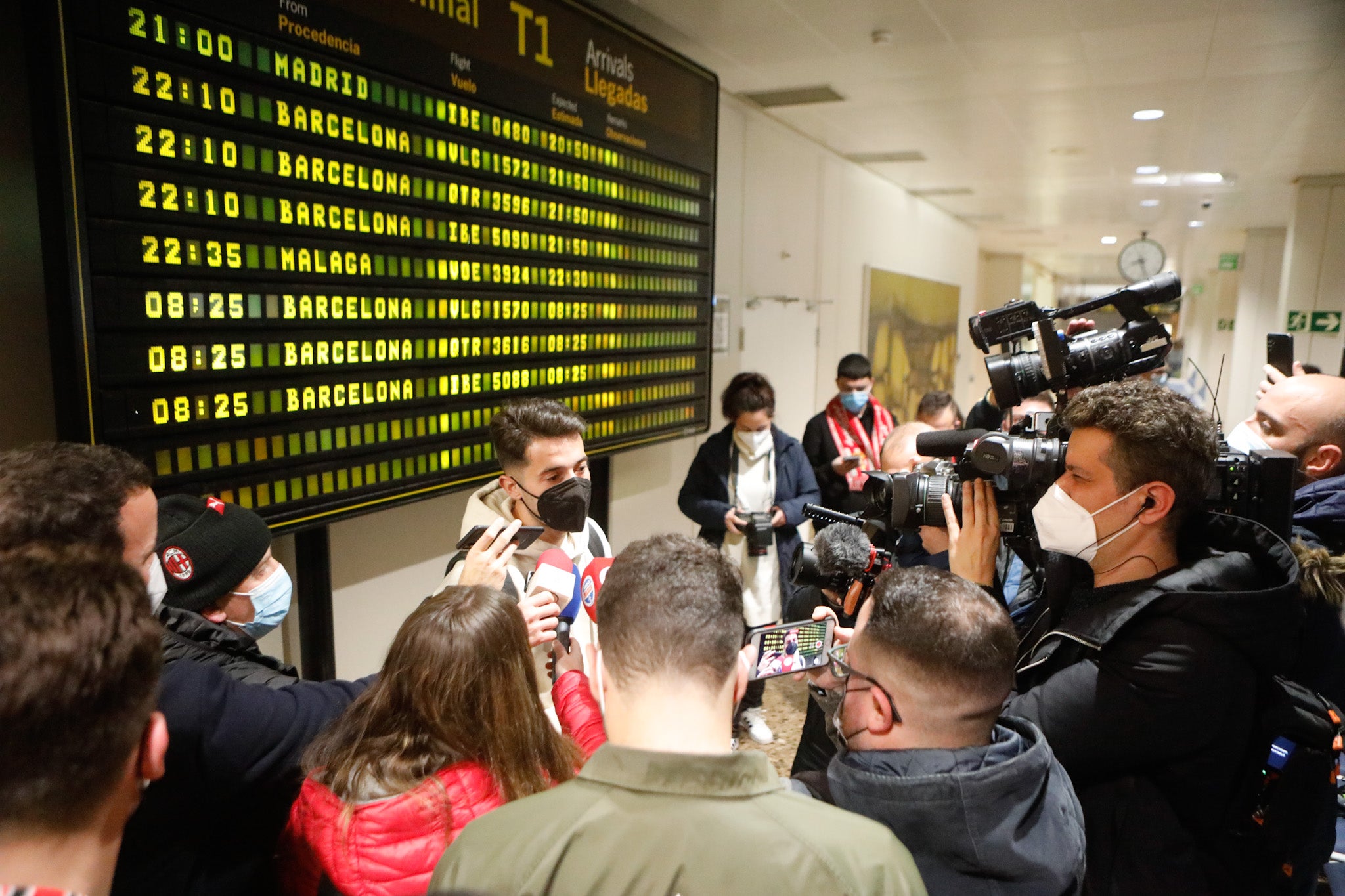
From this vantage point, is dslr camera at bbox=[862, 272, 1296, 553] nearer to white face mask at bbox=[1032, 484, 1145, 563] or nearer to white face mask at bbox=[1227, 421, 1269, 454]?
white face mask at bbox=[1032, 484, 1145, 563]

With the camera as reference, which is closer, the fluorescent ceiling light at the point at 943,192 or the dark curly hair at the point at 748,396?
the dark curly hair at the point at 748,396

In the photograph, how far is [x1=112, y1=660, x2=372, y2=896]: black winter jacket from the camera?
1.15 metres

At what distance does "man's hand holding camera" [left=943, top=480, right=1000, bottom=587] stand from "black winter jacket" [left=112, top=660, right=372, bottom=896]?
4.10 ft

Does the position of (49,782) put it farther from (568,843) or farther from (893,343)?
(893,343)

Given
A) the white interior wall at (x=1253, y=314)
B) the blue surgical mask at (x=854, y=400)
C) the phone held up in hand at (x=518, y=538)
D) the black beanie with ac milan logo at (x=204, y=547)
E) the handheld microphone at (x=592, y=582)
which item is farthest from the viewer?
the white interior wall at (x=1253, y=314)

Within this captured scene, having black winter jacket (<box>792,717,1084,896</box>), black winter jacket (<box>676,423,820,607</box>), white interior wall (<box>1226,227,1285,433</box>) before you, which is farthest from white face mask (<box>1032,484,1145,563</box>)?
white interior wall (<box>1226,227,1285,433</box>)

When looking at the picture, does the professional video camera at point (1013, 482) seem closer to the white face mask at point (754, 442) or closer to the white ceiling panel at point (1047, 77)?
the white face mask at point (754, 442)

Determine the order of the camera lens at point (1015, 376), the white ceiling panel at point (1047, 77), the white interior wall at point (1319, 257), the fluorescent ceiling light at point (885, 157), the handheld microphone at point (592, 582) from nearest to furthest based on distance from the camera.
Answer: the handheld microphone at point (592, 582)
the camera lens at point (1015, 376)
the white ceiling panel at point (1047, 77)
the fluorescent ceiling light at point (885, 157)
the white interior wall at point (1319, 257)

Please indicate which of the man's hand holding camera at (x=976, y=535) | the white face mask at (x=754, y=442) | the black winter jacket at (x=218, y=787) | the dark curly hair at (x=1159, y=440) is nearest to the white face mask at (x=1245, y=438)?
the dark curly hair at (x=1159, y=440)

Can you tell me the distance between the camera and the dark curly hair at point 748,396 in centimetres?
371

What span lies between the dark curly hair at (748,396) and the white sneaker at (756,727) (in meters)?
1.36

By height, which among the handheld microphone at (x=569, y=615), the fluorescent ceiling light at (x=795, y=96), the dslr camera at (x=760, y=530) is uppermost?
the fluorescent ceiling light at (x=795, y=96)

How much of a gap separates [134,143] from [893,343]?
7.07 m

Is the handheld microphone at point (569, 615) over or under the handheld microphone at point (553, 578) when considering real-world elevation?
under
